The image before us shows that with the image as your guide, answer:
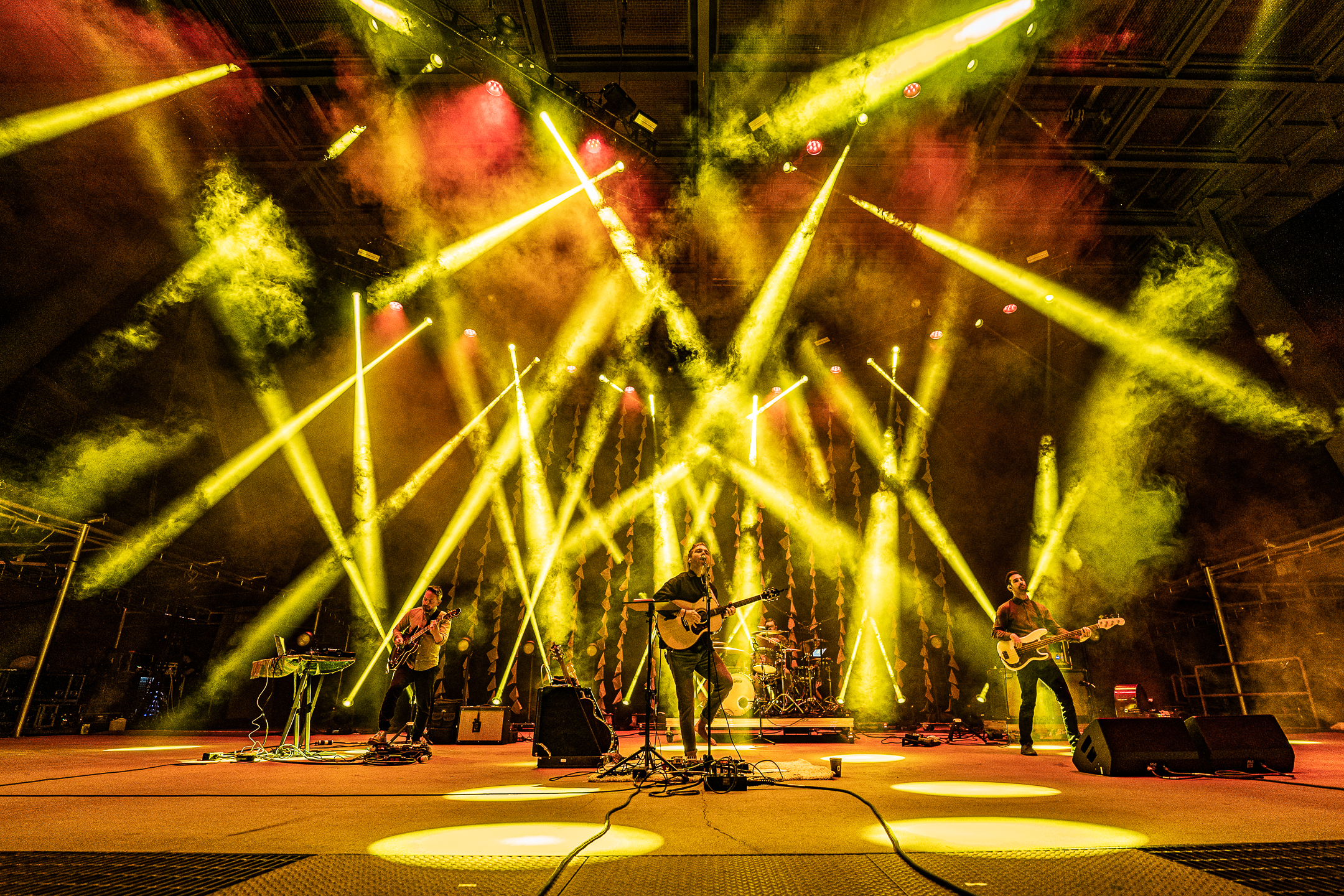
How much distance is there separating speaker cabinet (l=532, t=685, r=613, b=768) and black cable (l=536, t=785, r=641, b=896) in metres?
1.52

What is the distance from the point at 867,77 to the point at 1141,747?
239 inches

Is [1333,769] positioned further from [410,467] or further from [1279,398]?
[410,467]

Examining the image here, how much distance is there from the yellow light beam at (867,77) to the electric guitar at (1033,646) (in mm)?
5349

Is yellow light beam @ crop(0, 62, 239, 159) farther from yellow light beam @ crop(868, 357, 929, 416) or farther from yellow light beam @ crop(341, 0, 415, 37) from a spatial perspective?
yellow light beam @ crop(868, 357, 929, 416)

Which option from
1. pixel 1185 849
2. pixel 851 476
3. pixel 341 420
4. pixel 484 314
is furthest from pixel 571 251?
pixel 1185 849

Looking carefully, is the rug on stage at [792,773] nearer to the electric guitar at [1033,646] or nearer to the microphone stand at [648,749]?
the microphone stand at [648,749]

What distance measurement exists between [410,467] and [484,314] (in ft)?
9.30

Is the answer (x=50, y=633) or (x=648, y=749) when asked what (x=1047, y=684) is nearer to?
(x=648, y=749)

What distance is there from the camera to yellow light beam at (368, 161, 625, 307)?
8.09m

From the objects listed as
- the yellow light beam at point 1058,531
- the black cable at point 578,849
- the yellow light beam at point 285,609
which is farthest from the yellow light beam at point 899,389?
the black cable at point 578,849

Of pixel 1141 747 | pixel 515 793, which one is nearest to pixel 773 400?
pixel 1141 747

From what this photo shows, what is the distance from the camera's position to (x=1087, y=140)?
22.8 ft

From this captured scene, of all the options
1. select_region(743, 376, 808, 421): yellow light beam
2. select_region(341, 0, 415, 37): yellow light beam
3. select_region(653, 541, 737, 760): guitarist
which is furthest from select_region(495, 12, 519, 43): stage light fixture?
select_region(743, 376, 808, 421): yellow light beam

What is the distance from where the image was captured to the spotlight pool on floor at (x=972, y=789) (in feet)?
9.62
